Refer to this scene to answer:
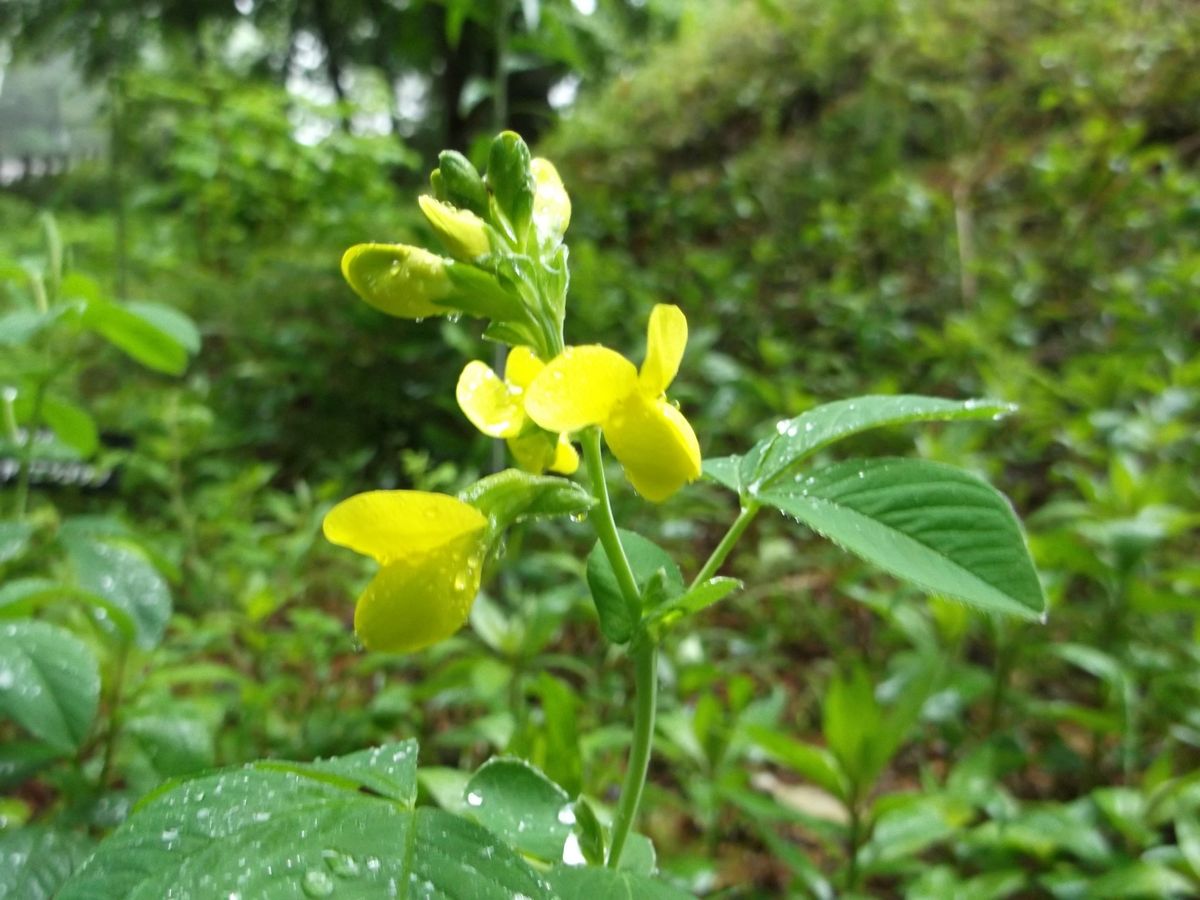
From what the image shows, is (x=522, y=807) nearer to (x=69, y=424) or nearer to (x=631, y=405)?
(x=631, y=405)

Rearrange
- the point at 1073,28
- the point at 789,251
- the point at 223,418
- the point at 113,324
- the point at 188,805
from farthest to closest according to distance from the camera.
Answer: the point at 1073,28, the point at 789,251, the point at 223,418, the point at 113,324, the point at 188,805

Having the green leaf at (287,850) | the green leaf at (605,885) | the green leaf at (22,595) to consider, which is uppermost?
the green leaf at (287,850)

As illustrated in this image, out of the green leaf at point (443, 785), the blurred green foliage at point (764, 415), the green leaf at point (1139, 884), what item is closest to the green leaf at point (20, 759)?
the blurred green foliage at point (764, 415)

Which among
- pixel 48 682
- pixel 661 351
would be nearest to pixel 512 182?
Result: pixel 661 351

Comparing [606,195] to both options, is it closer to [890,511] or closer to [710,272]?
[710,272]

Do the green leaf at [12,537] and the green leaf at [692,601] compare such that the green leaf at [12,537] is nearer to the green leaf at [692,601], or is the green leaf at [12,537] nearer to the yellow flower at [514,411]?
the yellow flower at [514,411]

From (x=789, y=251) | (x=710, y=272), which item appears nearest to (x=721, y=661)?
(x=710, y=272)

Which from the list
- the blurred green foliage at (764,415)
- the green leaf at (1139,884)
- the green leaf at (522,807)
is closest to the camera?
the green leaf at (522,807)
